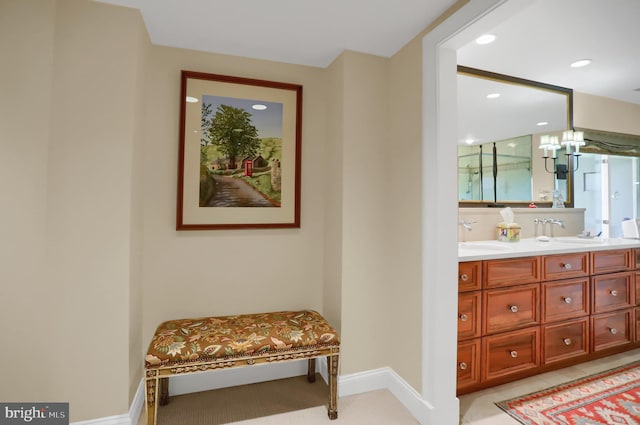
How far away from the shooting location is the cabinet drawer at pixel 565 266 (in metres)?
2.28

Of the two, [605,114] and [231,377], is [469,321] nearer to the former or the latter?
[231,377]

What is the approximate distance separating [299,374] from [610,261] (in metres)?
2.63

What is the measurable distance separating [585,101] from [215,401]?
4420mm

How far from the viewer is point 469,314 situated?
6.69ft

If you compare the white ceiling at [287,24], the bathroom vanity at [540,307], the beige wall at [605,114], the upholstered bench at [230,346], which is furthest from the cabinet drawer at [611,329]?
the white ceiling at [287,24]

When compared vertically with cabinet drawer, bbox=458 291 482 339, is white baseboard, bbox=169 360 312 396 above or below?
below

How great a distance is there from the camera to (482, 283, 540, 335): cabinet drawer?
209 cm

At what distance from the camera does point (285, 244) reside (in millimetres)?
2443

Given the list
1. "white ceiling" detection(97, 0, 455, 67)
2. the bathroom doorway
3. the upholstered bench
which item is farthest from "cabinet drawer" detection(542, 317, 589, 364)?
"white ceiling" detection(97, 0, 455, 67)

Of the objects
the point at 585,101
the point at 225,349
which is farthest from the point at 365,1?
the point at 585,101

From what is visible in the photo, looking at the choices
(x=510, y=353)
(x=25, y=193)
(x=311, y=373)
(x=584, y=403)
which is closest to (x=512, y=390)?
(x=510, y=353)

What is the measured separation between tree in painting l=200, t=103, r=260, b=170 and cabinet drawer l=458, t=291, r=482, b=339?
5.78ft

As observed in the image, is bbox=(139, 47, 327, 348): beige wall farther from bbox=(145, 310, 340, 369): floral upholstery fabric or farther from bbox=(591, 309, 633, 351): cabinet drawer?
bbox=(591, 309, 633, 351): cabinet drawer

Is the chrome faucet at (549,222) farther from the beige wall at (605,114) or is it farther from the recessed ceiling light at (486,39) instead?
the recessed ceiling light at (486,39)
